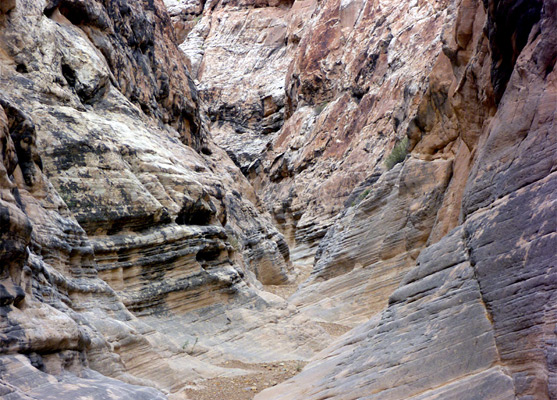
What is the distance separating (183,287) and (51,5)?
32.7ft

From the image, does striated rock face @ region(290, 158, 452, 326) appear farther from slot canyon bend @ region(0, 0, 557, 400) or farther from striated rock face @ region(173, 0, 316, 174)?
striated rock face @ region(173, 0, 316, 174)

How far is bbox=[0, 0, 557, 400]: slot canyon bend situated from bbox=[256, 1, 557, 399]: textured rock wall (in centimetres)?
3

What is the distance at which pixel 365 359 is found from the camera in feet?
27.9

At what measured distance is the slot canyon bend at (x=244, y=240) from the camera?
6.76m

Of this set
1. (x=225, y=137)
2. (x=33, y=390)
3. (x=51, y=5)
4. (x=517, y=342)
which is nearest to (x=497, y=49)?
(x=517, y=342)

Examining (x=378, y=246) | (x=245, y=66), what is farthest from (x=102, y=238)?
(x=245, y=66)

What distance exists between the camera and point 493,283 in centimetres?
697

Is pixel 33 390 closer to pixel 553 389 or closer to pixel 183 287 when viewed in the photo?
pixel 553 389

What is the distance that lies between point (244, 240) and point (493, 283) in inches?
681

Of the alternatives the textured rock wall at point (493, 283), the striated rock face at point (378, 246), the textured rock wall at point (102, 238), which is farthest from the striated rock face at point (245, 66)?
the textured rock wall at point (493, 283)

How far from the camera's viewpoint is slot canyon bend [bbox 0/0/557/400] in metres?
6.76

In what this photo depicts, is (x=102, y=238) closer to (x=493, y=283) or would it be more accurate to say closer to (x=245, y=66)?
(x=493, y=283)

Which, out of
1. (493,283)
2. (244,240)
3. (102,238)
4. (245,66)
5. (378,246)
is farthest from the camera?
(245,66)

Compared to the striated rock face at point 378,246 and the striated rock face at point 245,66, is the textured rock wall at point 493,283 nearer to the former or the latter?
the striated rock face at point 378,246
